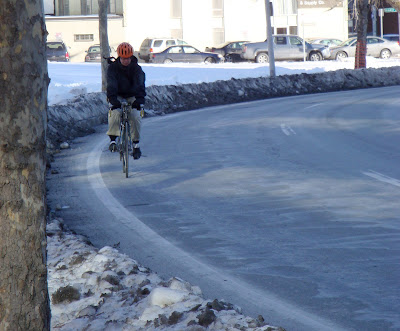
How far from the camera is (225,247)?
646cm

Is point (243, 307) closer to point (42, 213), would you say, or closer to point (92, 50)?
point (42, 213)

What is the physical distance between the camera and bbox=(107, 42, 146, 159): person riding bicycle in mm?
10672

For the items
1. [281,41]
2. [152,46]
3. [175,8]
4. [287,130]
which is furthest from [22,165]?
[175,8]

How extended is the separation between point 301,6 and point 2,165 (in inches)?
2517

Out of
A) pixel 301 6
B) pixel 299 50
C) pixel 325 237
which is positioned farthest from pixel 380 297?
pixel 301 6

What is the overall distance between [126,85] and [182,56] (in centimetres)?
3875

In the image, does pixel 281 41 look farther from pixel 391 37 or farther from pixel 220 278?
pixel 220 278

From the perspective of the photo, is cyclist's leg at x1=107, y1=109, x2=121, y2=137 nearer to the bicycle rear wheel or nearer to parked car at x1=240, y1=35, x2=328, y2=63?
the bicycle rear wheel

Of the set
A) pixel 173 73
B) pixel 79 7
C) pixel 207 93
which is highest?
pixel 79 7

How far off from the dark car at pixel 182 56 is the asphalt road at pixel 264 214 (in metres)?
33.8

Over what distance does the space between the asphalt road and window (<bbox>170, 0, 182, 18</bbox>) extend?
47.8 meters

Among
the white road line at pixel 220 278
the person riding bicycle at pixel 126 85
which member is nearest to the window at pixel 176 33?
the person riding bicycle at pixel 126 85

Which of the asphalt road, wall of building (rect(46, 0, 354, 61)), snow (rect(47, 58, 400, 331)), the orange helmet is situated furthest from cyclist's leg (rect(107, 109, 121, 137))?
wall of building (rect(46, 0, 354, 61))

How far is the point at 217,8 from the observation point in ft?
207
